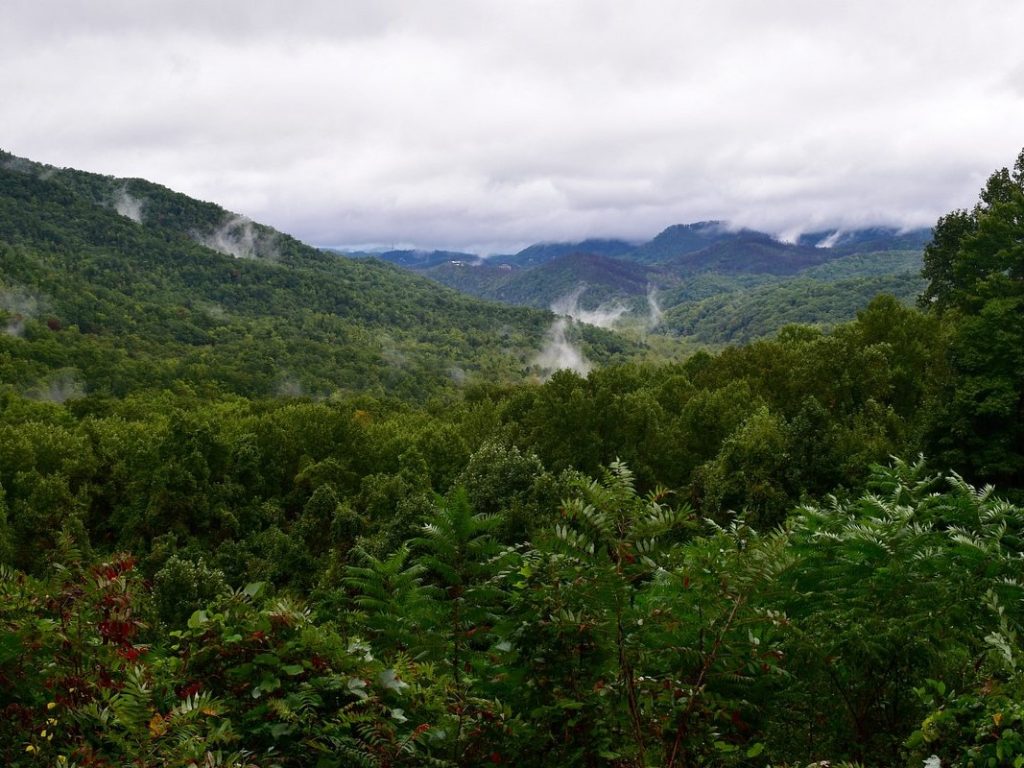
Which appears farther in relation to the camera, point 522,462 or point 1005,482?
point 522,462

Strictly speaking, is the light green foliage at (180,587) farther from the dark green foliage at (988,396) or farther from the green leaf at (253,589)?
the dark green foliage at (988,396)

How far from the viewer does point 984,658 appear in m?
5.54

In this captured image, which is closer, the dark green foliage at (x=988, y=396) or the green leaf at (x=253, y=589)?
the green leaf at (x=253, y=589)

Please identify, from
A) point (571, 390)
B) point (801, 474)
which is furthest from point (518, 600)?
point (571, 390)

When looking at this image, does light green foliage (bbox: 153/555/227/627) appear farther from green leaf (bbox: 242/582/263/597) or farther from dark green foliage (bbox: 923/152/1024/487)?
dark green foliage (bbox: 923/152/1024/487)

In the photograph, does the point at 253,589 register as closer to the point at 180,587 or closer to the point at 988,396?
the point at 180,587

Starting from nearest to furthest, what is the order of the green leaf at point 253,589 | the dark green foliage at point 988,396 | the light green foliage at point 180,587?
the green leaf at point 253,589 < the light green foliage at point 180,587 < the dark green foliage at point 988,396

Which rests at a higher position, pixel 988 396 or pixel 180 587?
pixel 988 396

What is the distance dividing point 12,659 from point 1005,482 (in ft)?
87.7

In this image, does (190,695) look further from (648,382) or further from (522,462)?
(648,382)

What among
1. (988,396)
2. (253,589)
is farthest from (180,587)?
(988,396)

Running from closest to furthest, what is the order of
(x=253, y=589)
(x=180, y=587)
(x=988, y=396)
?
(x=253, y=589) → (x=180, y=587) → (x=988, y=396)

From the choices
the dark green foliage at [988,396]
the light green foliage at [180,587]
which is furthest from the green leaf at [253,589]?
the dark green foliage at [988,396]

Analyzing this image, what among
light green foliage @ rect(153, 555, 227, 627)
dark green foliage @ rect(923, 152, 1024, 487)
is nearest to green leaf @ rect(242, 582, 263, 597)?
light green foliage @ rect(153, 555, 227, 627)
